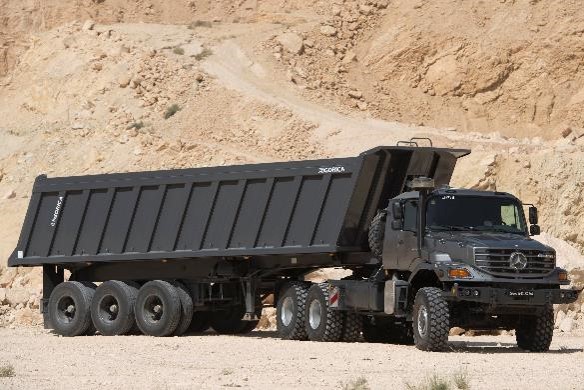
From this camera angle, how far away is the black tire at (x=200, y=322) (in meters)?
→ 27.2

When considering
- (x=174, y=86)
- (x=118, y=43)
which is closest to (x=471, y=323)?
(x=174, y=86)

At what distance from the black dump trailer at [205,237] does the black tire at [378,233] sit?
1.19ft

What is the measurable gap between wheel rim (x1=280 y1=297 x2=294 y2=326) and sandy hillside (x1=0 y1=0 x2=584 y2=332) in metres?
14.8

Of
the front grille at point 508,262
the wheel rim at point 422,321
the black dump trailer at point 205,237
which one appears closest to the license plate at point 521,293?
the front grille at point 508,262

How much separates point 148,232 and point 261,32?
33325 millimetres

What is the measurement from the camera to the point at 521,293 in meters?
20.8

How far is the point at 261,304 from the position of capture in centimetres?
2575

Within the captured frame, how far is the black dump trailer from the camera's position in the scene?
77.0 feet

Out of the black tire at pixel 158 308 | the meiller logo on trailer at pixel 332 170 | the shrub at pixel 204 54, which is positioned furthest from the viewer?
the shrub at pixel 204 54

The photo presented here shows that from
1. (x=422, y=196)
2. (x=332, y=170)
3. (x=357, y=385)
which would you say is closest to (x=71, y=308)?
(x=332, y=170)

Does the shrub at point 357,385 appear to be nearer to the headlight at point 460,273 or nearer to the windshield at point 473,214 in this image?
the headlight at point 460,273

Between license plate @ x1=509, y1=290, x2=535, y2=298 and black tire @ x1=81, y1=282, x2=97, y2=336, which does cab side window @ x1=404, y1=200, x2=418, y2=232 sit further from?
black tire @ x1=81, y1=282, x2=97, y2=336

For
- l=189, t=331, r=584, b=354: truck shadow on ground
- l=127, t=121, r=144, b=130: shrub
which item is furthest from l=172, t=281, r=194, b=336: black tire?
l=127, t=121, r=144, b=130: shrub

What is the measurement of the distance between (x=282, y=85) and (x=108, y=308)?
28223 millimetres
